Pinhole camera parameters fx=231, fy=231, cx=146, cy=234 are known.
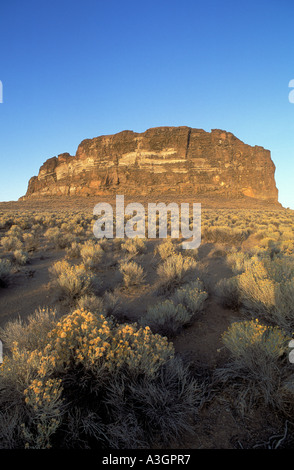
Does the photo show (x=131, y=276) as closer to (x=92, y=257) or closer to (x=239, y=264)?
(x=92, y=257)

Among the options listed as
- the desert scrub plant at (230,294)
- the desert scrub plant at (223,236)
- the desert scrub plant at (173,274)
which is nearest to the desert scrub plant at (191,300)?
the desert scrub plant at (230,294)

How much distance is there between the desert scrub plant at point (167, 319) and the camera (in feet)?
11.8

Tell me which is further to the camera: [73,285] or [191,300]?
[73,285]

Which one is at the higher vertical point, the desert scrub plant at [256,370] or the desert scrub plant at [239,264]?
the desert scrub plant at [239,264]

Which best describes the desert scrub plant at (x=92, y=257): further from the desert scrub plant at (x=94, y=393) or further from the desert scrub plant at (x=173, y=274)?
the desert scrub plant at (x=94, y=393)

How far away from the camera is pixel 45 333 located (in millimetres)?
2734

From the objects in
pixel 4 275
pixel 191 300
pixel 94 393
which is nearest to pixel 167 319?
pixel 191 300

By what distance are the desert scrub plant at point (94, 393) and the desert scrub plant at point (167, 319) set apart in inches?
40.2

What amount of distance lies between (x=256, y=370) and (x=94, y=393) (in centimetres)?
165

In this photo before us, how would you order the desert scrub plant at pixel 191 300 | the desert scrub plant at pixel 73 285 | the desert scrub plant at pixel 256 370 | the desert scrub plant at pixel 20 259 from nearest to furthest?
1. the desert scrub plant at pixel 256 370
2. the desert scrub plant at pixel 191 300
3. the desert scrub plant at pixel 73 285
4. the desert scrub plant at pixel 20 259

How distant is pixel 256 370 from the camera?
2393 mm

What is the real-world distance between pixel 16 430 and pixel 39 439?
265 millimetres

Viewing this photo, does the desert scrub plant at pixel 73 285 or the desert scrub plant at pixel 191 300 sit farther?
the desert scrub plant at pixel 73 285
